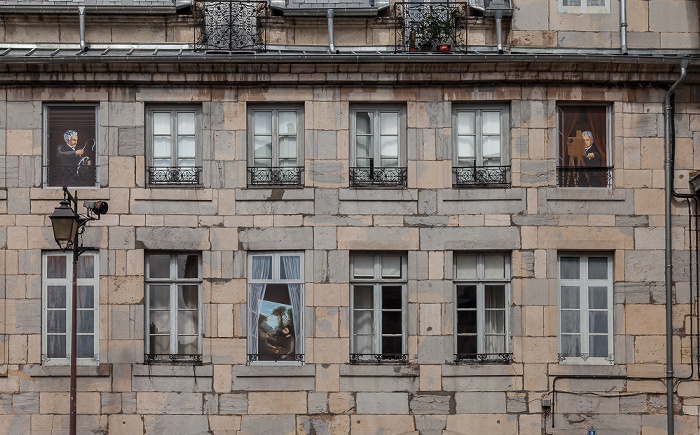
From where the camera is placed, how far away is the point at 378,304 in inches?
577

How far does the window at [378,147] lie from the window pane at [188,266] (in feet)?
8.94

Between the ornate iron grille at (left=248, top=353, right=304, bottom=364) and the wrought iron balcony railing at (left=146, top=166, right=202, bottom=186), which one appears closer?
the ornate iron grille at (left=248, top=353, right=304, bottom=364)

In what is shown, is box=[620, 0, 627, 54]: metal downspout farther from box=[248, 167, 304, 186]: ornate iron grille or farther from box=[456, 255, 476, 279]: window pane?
box=[248, 167, 304, 186]: ornate iron grille

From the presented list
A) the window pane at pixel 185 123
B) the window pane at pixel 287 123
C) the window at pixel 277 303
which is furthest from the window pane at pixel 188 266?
the window pane at pixel 287 123

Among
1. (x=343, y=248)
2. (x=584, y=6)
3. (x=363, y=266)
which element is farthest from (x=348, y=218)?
(x=584, y=6)

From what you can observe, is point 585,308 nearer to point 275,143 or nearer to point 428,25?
point 428,25

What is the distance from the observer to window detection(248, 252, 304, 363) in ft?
47.9

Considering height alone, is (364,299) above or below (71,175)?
below

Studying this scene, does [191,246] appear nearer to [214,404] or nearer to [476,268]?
[214,404]

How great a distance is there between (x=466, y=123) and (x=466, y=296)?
8.97 ft

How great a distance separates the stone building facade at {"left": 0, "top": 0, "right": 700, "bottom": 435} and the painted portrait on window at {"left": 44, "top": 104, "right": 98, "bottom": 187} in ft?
0.11

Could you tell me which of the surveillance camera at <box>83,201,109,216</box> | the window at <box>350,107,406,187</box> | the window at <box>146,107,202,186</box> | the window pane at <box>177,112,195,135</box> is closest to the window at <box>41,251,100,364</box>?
the surveillance camera at <box>83,201,109,216</box>

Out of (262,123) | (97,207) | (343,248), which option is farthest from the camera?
(262,123)

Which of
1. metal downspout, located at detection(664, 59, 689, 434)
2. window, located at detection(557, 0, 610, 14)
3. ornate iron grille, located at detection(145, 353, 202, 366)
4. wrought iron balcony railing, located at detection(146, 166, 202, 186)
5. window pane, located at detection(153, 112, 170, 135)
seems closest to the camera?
metal downspout, located at detection(664, 59, 689, 434)
